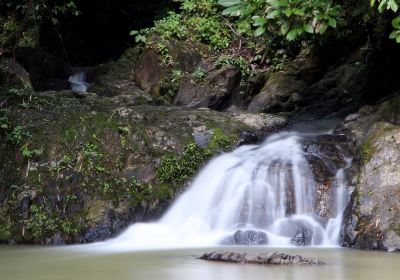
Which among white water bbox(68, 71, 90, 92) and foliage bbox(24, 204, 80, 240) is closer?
foliage bbox(24, 204, 80, 240)

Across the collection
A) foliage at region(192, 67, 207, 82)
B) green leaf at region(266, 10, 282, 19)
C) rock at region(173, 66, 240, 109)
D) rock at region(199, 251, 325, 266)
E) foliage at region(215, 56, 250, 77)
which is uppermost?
foliage at region(215, 56, 250, 77)

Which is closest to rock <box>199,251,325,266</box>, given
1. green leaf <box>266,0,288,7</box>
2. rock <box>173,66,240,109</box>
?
green leaf <box>266,0,288,7</box>

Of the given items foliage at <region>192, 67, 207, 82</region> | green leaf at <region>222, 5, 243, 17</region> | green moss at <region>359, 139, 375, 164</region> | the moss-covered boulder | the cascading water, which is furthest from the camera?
foliage at <region>192, 67, 207, 82</region>

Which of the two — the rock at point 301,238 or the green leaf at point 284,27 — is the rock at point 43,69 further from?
the green leaf at point 284,27

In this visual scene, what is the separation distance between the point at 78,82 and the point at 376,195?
802 cm

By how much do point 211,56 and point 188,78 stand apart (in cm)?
115

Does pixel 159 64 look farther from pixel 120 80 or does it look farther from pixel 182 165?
pixel 182 165

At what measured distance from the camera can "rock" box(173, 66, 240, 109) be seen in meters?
10.6

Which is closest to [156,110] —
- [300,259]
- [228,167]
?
[228,167]

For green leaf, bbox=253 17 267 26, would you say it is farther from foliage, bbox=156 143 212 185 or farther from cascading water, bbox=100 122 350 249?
foliage, bbox=156 143 212 185

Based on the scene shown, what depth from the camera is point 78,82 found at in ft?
40.2

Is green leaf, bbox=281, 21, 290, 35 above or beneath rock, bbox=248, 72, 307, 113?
beneath

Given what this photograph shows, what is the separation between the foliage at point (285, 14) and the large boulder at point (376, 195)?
7.28 ft

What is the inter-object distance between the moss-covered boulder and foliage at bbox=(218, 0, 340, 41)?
3198mm
